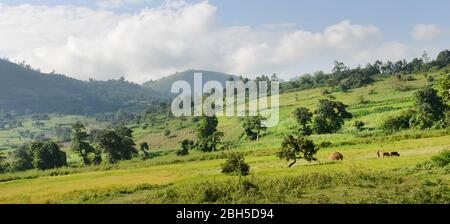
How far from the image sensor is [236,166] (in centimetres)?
4781

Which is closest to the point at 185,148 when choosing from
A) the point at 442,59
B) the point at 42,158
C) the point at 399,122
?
the point at 42,158

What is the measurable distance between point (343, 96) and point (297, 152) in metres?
102

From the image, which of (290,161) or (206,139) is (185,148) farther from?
(290,161)

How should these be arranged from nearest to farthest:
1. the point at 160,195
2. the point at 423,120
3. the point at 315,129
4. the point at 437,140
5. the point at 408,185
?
the point at 408,185, the point at 160,195, the point at 437,140, the point at 423,120, the point at 315,129

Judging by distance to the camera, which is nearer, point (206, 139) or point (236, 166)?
point (236, 166)

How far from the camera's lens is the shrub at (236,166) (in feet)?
154

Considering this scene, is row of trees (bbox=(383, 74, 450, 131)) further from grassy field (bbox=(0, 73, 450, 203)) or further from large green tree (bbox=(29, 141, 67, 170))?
large green tree (bbox=(29, 141, 67, 170))

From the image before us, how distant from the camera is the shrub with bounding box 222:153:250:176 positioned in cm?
4691

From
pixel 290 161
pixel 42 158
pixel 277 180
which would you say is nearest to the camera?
pixel 277 180
